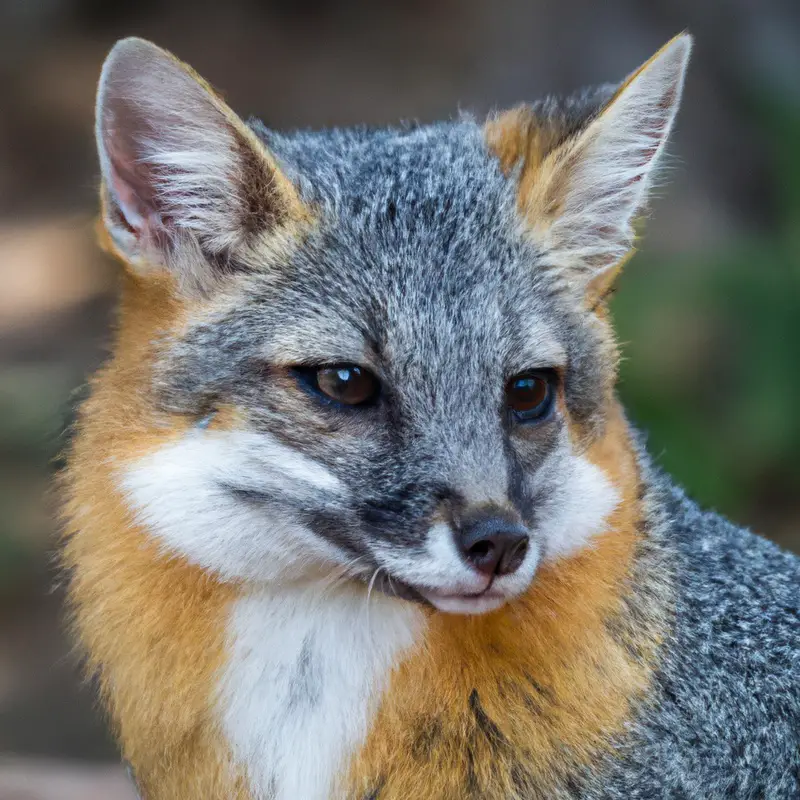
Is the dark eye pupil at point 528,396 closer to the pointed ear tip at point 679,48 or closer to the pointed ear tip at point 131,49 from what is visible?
the pointed ear tip at point 679,48

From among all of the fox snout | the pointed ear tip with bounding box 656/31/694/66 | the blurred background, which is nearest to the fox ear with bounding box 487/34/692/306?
the pointed ear tip with bounding box 656/31/694/66

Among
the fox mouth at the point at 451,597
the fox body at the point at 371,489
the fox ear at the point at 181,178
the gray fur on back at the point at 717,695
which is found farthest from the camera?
the gray fur on back at the point at 717,695

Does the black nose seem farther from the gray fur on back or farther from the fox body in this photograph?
the gray fur on back

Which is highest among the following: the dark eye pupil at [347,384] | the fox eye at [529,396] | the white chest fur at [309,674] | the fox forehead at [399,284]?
the fox forehead at [399,284]

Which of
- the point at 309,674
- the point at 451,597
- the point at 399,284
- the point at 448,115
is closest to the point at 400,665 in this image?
the point at 309,674

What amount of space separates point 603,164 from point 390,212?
80cm

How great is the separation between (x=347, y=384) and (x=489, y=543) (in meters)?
0.62

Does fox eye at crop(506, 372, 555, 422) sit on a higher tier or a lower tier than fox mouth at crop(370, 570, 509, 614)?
higher

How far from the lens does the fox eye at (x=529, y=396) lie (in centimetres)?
323

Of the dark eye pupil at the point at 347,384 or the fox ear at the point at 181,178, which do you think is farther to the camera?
the fox ear at the point at 181,178

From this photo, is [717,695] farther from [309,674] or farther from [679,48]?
[679,48]

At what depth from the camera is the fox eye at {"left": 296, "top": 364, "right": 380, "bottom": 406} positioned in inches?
120

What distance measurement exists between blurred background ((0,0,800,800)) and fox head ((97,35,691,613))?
174 inches

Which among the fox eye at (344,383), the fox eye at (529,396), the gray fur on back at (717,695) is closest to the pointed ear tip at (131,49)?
the fox eye at (344,383)
